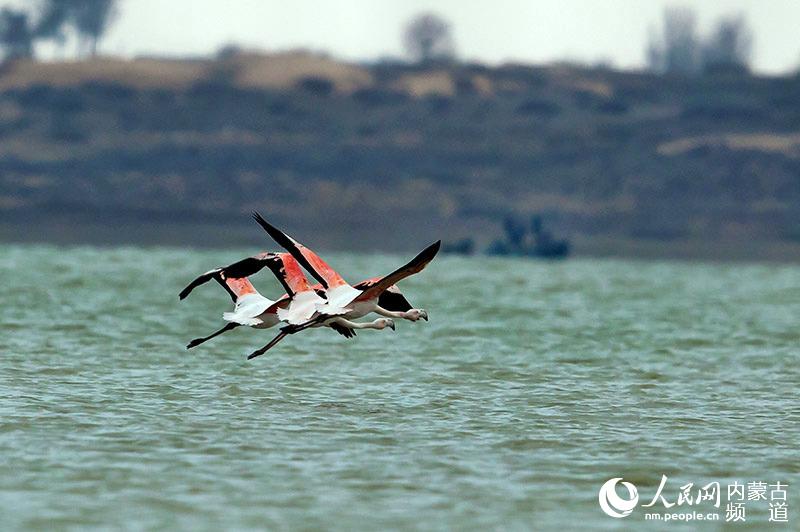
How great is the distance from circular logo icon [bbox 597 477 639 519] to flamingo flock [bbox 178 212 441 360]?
3.85m

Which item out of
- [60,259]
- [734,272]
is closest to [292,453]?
[60,259]

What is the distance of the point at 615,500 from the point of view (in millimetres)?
20828

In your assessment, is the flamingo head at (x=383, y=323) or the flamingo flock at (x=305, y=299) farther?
the flamingo head at (x=383, y=323)

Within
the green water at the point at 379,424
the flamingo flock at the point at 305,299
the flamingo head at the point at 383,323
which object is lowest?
the green water at the point at 379,424

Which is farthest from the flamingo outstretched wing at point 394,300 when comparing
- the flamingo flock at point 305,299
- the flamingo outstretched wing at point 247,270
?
the flamingo outstretched wing at point 247,270

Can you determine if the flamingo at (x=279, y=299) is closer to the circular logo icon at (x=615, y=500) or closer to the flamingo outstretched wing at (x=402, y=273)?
the flamingo outstretched wing at (x=402, y=273)

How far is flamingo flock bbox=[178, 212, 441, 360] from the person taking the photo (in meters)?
23.1

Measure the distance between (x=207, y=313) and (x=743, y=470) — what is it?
4838 cm

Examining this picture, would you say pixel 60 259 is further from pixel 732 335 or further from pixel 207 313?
pixel 732 335

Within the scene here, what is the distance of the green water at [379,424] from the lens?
2022 centimetres

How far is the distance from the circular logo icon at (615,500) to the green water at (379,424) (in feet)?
0.56

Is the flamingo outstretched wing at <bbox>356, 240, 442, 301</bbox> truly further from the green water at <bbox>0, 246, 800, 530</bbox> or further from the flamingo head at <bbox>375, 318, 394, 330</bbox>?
the green water at <bbox>0, 246, 800, 530</bbox>

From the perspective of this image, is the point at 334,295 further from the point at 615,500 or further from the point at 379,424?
the point at 615,500

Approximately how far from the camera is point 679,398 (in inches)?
1287
